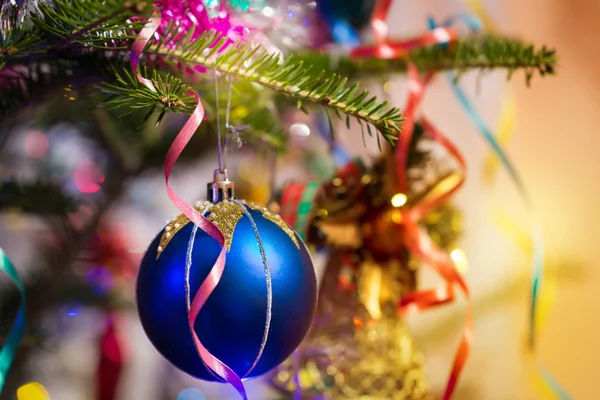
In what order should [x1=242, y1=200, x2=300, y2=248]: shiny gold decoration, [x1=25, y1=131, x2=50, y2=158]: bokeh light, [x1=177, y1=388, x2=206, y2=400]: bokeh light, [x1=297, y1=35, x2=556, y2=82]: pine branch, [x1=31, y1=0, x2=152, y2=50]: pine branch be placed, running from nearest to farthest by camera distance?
[x1=31, y1=0, x2=152, y2=50]: pine branch, [x1=242, y1=200, x2=300, y2=248]: shiny gold decoration, [x1=297, y1=35, x2=556, y2=82]: pine branch, [x1=25, y1=131, x2=50, y2=158]: bokeh light, [x1=177, y1=388, x2=206, y2=400]: bokeh light

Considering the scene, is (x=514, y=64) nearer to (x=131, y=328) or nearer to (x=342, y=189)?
(x=342, y=189)

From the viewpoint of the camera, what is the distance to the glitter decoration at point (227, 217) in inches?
14.7

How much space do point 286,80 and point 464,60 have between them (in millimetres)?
326

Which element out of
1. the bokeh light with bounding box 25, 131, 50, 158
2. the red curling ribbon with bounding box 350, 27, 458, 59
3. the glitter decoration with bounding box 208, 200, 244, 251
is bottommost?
the glitter decoration with bounding box 208, 200, 244, 251

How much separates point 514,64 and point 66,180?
59 centimetres

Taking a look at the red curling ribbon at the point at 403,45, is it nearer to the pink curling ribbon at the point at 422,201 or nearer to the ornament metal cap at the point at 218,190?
the pink curling ribbon at the point at 422,201

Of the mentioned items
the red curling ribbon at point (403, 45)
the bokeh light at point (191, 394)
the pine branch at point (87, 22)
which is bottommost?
the bokeh light at point (191, 394)

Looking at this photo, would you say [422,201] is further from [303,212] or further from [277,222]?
[277,222]

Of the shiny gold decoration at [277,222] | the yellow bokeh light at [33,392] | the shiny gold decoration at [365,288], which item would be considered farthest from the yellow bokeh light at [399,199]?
the yellow bokeh light at [33,392]

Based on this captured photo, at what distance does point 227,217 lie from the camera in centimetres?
39

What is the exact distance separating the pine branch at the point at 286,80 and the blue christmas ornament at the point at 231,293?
105 millimetres

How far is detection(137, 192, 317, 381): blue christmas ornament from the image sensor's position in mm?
356

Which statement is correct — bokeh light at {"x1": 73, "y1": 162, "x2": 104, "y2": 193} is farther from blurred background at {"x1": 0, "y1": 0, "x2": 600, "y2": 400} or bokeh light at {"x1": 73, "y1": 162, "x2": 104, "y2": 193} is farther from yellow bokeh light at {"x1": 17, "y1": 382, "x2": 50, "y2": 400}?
yellow bokeh light at {"x1": 17, "y1": 382, "x2": 50, "y2": 400}

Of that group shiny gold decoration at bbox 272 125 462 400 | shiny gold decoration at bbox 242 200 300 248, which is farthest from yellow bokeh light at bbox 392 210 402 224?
shiny gold decoration at bbox 242 200 300 248
